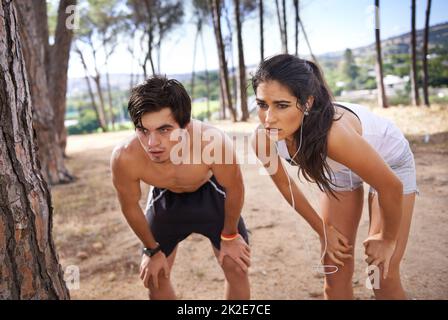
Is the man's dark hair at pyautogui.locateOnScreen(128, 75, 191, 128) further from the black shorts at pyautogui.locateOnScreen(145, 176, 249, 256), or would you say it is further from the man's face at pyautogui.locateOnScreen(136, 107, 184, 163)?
the black shorts at pyautogui.locateOnScreen(145, 176, 249, 256)

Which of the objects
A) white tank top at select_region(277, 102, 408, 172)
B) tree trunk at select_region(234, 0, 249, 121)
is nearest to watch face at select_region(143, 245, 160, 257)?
white tank top at select_region(277, 102, 408, 172)

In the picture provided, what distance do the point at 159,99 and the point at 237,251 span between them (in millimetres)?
1036

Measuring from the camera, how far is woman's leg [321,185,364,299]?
2.14m

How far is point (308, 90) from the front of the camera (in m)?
1.64

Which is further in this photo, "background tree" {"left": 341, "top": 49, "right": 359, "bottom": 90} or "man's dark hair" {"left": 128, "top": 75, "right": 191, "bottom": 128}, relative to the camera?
"background tree" {"left": 341, "top": 49, "right": 359, "bottom": 90}

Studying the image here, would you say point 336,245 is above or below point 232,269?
above

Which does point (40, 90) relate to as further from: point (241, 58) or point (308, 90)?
point (241, 58)

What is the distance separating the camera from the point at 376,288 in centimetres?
199

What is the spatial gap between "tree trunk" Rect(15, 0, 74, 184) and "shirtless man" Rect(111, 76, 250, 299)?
9.94ft

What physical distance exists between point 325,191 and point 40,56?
517 cm

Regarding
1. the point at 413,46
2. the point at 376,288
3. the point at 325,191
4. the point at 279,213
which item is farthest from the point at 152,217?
the point at 413,46

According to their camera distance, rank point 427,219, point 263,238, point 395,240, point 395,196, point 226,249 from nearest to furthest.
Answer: point 395,196
point 395,240
point 226,249
point 427,219
point 263,238

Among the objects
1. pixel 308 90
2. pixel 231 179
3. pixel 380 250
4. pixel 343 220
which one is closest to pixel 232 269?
pixel 231 179

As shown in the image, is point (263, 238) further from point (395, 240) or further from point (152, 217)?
point (395, 240)
